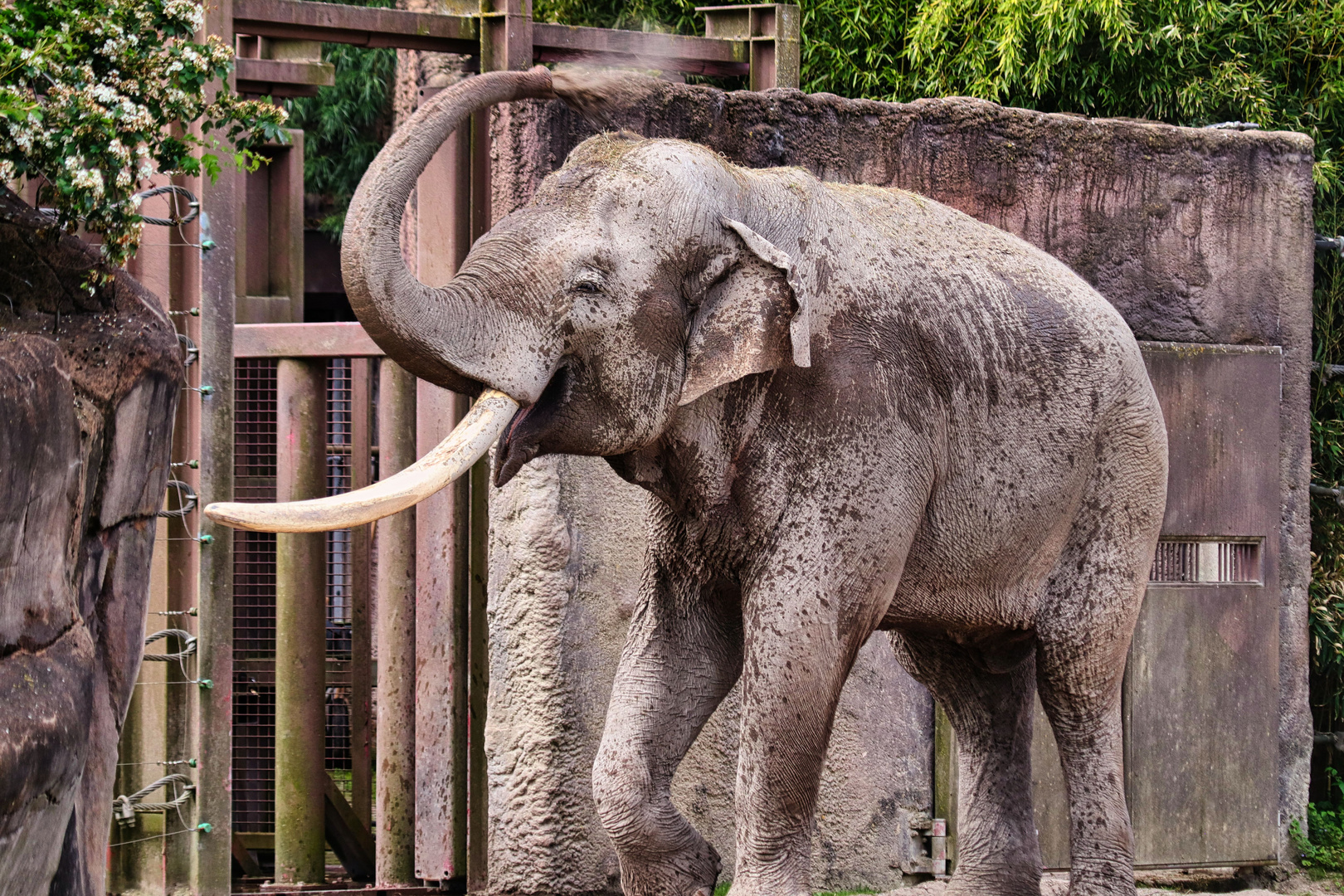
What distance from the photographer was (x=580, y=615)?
15.4ft

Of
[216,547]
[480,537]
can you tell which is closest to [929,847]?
[480,537]

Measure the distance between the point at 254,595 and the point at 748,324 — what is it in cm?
380

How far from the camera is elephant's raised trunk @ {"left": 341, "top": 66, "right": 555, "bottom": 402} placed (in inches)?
118

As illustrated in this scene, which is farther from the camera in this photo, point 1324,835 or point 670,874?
point 1324,835

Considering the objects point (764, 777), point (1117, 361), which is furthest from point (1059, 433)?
point (764, 777)

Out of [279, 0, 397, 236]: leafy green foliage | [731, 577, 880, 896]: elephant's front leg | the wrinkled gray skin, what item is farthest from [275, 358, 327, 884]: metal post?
[279, 0, 397, 236]: leafy green foliage

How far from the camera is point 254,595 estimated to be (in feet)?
21.6

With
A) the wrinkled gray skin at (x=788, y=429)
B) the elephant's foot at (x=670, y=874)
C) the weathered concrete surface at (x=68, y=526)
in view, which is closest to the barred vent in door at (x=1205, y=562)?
the wrinkled gray skin at (x=788, y=429)

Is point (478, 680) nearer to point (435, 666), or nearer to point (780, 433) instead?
point (435, 666)

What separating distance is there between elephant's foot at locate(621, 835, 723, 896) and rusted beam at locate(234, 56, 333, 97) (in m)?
3.81

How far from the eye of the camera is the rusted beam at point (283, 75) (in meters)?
6.42

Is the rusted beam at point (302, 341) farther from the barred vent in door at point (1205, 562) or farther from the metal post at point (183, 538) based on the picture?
the barred vent in door at point (1205, 562)

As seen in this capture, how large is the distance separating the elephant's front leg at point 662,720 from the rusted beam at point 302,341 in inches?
65.5

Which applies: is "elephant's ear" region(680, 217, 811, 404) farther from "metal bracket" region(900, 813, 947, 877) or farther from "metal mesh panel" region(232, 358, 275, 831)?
"metal mesh panel" region(232, 358, 275, 831)
